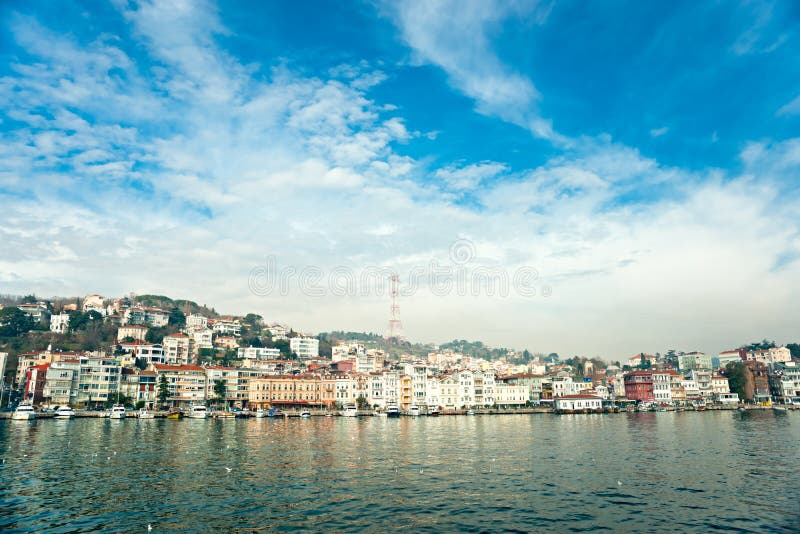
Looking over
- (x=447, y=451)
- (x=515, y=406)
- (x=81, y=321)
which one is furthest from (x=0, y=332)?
(x=447, y=451)

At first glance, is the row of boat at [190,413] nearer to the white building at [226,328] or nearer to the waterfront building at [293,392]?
the waterfront building at [293,392]

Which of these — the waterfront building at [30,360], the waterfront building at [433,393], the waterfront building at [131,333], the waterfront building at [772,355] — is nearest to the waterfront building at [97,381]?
the waterfront building at [30,360]

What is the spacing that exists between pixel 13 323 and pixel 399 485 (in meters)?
146

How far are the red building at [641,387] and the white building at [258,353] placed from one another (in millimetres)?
102015

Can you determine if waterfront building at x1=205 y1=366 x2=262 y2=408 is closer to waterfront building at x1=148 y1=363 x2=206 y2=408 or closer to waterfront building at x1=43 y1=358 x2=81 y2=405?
waterfront building at x1=148 y1=363 x2=206 y2=408

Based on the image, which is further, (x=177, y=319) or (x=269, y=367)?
(x=177, y=319)

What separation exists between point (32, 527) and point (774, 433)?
2628 inches

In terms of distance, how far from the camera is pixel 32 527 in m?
20.3

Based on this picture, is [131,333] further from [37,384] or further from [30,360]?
[37,384]

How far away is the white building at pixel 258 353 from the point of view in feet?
507

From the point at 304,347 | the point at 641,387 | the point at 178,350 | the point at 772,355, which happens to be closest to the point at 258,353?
the point at 178,350

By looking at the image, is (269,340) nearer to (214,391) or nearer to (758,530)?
(214,391)

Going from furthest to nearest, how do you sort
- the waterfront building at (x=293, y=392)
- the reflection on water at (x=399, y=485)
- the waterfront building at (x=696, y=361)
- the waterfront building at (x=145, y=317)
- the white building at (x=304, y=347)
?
the white building at (x=304, y=347) → the waterfront building at (x=696, y=361) → the waterfront building at (x=145, y=317) → the waterfront building at (x=293, y=392) → the reflection on water at (x=399, y=485)

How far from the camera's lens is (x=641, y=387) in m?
127
